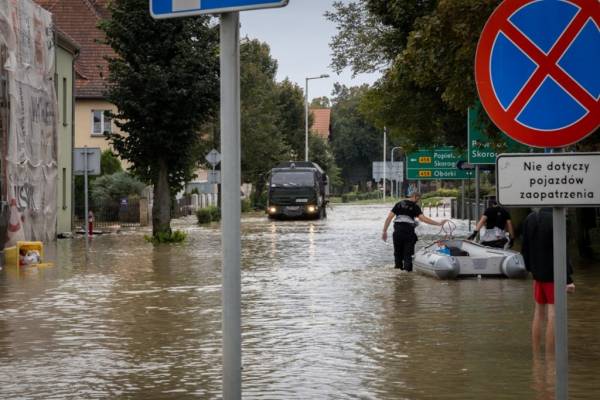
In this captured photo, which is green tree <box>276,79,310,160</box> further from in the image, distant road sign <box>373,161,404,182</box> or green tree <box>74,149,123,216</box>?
green tree <box>74,149,123,216</box>

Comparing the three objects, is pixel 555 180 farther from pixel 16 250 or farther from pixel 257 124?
pixel 257 124

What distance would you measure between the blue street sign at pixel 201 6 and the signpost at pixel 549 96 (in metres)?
1.30

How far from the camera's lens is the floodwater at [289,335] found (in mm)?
9805

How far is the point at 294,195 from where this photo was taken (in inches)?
2366

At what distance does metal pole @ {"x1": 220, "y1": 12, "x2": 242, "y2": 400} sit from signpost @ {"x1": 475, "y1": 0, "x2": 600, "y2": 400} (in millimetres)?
1301

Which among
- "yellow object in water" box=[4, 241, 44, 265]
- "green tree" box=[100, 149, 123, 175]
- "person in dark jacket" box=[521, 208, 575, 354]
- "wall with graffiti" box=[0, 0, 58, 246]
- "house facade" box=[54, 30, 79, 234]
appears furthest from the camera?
"green tree" box=[100, 149, 123, 175]

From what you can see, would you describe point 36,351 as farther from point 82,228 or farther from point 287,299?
point 82,228

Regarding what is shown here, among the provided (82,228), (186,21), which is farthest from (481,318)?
(82,228)

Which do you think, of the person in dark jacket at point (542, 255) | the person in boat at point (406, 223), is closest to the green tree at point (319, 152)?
the person in boat at point (406, 223)

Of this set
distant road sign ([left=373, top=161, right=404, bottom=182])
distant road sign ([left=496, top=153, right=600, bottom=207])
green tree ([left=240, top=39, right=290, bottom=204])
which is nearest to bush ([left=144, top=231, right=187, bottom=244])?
green tree ([left=240, top=39, right=290, bottom=204])

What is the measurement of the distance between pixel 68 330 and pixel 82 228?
33041mm

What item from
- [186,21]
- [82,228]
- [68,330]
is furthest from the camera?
[82,228]

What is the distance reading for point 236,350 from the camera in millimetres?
5684

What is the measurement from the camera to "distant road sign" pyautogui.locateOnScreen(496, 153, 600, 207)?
5.55m
